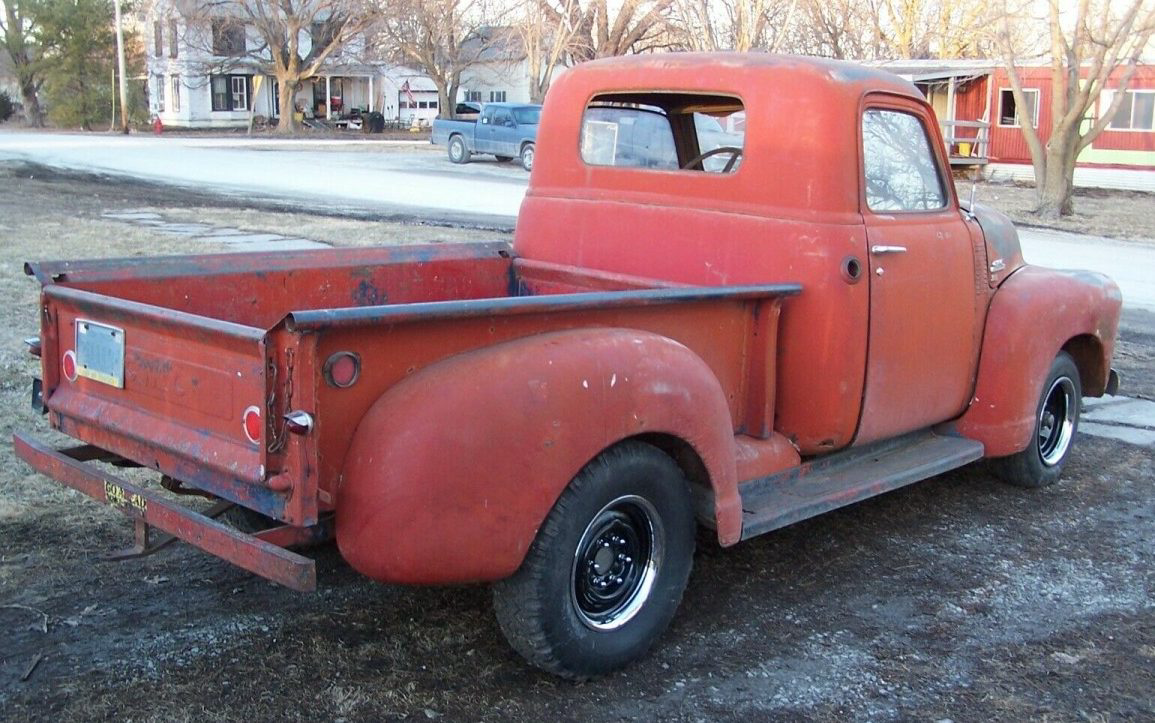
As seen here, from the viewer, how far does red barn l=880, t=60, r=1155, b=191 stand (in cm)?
2983

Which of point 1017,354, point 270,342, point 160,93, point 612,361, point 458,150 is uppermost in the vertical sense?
point 160,93

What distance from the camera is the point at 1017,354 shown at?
5.07m

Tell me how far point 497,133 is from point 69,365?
26.9m

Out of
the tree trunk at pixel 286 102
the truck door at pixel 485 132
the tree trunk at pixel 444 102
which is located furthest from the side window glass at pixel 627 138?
the tree trunk at pixel 286 102

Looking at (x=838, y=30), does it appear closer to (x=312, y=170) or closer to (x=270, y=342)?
(x=312, y=170)

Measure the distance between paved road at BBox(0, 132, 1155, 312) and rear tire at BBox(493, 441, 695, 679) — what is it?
8861mm

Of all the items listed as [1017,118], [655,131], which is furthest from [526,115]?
[655,131]

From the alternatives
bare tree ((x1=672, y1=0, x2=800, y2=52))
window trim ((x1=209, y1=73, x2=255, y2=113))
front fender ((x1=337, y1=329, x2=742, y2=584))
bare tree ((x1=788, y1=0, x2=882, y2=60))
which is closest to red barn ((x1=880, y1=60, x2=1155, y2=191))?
bare tree ((x1=672, y1=0, x2=800, y2=52))

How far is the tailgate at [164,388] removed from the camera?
3.08 meters

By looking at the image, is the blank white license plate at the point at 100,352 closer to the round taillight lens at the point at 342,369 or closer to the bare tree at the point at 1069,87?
the round taillight lens at the point at 342,369

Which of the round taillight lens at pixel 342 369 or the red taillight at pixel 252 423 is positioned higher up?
the round taillight lens at pixel 342 369

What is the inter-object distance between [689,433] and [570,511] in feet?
1.65

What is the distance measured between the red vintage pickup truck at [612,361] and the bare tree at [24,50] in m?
56.3

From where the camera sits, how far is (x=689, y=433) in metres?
3.57
